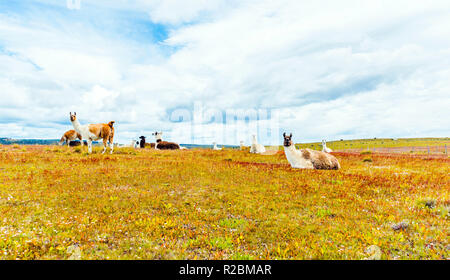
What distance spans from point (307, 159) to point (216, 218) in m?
13.3

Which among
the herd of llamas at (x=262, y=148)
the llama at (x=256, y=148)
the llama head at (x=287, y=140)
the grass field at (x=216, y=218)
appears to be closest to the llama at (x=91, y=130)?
the herd of llamas at (x=262, y=148)

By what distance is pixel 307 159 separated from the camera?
61.4 ft

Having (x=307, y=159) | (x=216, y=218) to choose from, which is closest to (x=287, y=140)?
(x=307, y=159)

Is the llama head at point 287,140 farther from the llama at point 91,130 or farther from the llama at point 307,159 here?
A: the llama at point 91,130

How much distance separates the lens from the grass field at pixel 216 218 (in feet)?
18.1

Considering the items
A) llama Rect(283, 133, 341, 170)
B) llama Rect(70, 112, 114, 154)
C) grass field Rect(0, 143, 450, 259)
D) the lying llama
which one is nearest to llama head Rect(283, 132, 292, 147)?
llama Rect(283, 133, 341, 170)

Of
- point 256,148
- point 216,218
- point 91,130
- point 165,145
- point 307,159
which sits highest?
point 91,130

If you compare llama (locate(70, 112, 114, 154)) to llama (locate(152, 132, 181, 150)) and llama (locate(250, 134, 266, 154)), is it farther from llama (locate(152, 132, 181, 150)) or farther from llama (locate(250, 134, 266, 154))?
llama (locate(250, 134, 266, 154))

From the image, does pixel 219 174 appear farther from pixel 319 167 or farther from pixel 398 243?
pixel 398 243

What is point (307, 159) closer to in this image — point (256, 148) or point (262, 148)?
point (256, 148)

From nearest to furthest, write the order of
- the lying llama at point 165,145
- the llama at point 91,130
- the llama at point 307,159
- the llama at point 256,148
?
the llama at point 307,159 → the llama at point 91,130 → the llama at point 256,148 → the lying llama at point 165,145

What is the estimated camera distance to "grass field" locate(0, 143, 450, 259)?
18.1 feet

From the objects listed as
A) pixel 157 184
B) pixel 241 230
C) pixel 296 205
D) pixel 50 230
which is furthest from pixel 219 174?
pixel 50 230

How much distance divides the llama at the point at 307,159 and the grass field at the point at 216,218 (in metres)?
5.28
